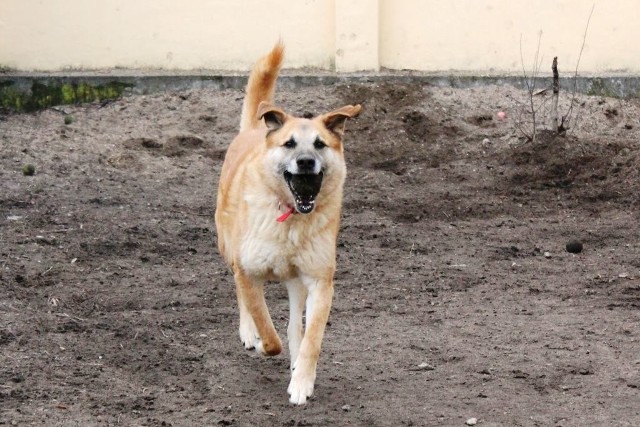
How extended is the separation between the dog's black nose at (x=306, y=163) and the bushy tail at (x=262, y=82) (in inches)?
62.9

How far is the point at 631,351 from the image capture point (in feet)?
20.0

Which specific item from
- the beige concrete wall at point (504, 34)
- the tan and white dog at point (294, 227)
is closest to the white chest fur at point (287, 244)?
the tan and white dog at point (294, 227)

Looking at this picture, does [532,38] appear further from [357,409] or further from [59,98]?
[357,409]

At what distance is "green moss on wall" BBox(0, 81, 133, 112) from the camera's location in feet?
36.8

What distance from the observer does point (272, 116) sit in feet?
19.2

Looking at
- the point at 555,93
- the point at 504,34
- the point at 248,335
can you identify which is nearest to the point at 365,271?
the point at 248,335

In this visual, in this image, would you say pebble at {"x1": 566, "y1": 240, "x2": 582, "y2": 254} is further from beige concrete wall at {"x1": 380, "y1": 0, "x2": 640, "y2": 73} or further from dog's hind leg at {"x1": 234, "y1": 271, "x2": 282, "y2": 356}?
beige concrete wall at {"x1": 380, "y1": 0, "x2": 640, "y2": 73}

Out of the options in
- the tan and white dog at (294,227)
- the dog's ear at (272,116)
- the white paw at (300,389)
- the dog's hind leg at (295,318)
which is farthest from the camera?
the dog's hind leg at (295,318)

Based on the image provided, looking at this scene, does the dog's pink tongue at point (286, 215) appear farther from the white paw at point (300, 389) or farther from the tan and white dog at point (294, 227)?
the white paw at point (300, 389)

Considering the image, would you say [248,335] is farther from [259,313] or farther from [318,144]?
[318,144]

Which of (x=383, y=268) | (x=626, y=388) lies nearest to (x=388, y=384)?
(x=626, y=388)

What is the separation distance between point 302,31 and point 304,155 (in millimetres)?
6178

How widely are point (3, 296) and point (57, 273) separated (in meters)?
0.63

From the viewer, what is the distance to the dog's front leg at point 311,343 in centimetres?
545
